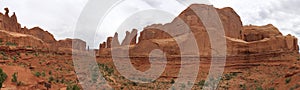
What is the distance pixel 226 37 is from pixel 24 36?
33970mm

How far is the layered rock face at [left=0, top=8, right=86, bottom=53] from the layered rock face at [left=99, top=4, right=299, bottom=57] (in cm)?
1514

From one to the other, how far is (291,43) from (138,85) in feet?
72.0

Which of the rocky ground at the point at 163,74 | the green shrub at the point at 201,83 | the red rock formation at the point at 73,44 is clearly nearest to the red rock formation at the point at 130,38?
the red rock formation at the point at 73,44

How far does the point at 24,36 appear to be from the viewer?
5778 cm

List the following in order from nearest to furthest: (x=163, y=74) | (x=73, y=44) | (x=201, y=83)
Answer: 1. (x=201, y=83)
2. (x=163, y=74)
3. (x=73, y=44)

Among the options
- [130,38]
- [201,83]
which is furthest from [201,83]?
[130,38]

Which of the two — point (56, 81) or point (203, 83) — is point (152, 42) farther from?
point (56, 81)

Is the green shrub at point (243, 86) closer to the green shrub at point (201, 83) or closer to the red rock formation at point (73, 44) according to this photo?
the green shrub at point (201, 83)

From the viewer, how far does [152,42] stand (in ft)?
166

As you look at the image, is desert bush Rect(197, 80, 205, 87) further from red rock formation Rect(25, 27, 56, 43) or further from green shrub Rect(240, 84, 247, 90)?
red rock formation Rect(25, 27, 56, 43)

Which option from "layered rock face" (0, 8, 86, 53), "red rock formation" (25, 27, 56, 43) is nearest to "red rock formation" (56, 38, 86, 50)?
"layered rock face" (0, 8, 86, 53)

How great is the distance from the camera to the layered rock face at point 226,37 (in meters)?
44.8

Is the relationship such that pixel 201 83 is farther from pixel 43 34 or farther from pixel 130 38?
pixel 43 34

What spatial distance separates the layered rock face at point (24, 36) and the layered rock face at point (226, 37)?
596 inches
